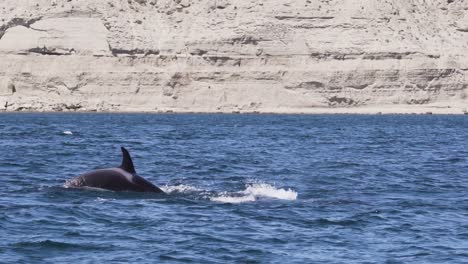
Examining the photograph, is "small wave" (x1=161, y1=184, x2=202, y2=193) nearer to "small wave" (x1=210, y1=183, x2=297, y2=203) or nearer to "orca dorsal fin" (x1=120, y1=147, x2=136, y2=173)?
"small wave" (x1=210, y1=183, x2=297, y2=203)

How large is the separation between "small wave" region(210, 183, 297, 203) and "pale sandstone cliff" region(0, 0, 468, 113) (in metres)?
95.6

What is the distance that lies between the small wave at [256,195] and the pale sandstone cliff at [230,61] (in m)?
95.6

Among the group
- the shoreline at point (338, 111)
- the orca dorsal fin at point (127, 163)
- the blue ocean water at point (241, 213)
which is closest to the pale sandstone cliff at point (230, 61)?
the shoreline at point (338, 111)

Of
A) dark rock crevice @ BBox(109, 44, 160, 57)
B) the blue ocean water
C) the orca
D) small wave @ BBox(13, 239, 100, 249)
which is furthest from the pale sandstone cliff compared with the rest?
small wave @ BBox(13, 239, 100, 249)

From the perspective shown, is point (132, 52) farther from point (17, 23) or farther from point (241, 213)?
point (241, 213)

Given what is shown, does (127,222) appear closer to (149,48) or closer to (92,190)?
(92,190)

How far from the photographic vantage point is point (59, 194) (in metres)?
20.3

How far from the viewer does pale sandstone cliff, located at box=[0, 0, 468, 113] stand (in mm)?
118625

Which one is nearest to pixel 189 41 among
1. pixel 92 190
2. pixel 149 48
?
pixel 149 48

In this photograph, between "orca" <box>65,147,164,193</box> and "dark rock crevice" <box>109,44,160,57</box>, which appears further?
"dark rock crevice" <box>109,44,160,57</box>

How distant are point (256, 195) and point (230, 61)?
10053cm

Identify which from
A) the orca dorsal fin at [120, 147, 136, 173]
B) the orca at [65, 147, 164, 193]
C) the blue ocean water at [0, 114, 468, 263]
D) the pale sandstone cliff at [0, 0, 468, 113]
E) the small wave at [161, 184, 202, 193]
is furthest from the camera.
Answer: the pale sandstone cliff at [0, 0, 468, 113]

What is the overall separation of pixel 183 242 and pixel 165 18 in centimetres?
11389

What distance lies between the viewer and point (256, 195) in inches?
835
